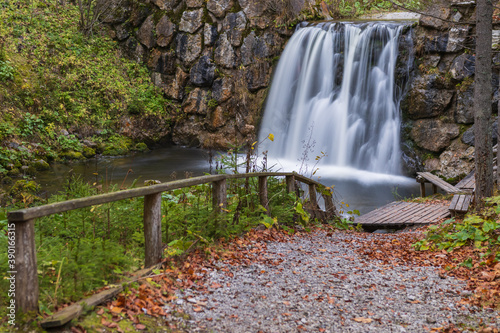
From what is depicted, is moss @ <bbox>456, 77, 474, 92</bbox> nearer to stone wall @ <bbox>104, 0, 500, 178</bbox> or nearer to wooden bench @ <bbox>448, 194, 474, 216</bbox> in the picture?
stone wall @ <bbox>104, 0, 500, 178</bbox>

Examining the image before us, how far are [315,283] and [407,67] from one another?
13.4m

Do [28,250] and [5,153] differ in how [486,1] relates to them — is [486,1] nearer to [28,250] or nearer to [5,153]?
[28,250]

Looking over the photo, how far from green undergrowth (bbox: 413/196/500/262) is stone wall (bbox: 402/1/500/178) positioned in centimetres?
819

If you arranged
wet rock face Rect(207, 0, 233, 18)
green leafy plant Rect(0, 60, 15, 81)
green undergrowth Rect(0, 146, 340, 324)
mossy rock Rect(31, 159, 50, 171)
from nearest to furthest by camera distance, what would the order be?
green undergrowth Rect(0, 146, 340, 324) → mossy rock Rect(31, 159, 50, 171) → green leafy plant Rect(0, 60, 15, 81) → wet rock face Rect(207, 0, 233, 18)

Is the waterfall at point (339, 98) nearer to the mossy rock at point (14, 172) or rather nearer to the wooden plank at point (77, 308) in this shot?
the mossy rock at point (14, 172)

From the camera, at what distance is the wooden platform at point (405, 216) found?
875cm

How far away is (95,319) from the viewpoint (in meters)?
2.62

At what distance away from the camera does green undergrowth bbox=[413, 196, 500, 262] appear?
15.9ft

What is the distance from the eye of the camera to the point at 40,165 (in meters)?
13.4

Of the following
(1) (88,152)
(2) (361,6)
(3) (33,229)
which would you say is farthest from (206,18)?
(3) (33,229)

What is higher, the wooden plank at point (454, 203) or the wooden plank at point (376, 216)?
the wooden plank at point (454, 203)

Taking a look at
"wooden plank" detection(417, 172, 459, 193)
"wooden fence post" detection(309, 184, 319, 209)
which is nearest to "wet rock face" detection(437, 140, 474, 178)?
"wooden plank" detection(417, 172, 459, 193)

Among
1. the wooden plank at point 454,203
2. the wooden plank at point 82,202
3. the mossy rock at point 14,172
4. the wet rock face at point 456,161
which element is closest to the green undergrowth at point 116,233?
the wooden plank at point 82,202

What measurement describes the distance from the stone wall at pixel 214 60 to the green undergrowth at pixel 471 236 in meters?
12.8
